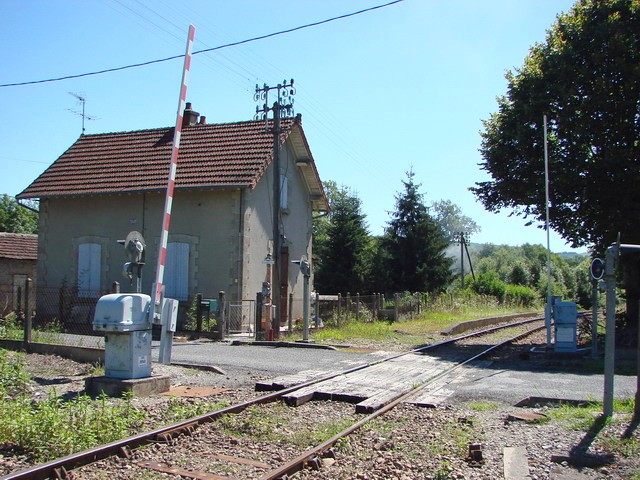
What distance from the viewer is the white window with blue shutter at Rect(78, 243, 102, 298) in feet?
77.5

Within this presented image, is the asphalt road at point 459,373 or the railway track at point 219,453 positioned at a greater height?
the railway track at point 219,453

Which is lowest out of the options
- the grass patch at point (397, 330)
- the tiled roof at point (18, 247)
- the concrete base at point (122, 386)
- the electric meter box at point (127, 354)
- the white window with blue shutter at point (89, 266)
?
the grass patch at point (397, 330)

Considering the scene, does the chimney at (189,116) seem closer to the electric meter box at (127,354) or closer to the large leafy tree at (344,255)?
the large leafy tree at (344,255)

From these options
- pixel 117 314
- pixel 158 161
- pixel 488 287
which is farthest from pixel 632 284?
pixel 488 287

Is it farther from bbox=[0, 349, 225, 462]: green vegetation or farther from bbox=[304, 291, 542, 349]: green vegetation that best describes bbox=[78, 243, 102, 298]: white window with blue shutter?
bbox=[0, 349, 225, 462]: green vegetation

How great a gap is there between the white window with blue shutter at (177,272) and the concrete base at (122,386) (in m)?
13.5

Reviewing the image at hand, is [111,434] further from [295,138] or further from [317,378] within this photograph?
[295,138]

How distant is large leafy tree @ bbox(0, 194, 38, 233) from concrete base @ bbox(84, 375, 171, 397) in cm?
5000

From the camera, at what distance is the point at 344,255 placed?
119 feet

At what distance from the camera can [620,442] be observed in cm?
628

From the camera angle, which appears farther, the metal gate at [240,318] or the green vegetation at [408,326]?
the metal gate at [240,318]

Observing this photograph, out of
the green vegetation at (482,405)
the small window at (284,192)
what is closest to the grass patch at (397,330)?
the small window at (284,192)

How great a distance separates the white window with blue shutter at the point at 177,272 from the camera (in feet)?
72.8

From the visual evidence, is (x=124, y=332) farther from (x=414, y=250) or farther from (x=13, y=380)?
(x=414, y=250)
